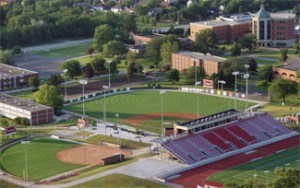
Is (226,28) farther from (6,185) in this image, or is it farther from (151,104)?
(6,185)

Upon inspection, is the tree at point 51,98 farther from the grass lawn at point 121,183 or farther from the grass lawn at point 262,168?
the grass lawn at point 262,168

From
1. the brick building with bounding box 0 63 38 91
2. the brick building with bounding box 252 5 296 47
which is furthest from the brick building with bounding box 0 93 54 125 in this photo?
the brick building with bounding box 252 5 296 47

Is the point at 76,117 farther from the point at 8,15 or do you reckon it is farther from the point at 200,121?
the point at 8,15

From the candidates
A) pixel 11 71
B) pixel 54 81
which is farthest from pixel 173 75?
pixel 11 71

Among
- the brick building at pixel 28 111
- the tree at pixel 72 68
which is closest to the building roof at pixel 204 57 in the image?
the tree at pixel 72 68

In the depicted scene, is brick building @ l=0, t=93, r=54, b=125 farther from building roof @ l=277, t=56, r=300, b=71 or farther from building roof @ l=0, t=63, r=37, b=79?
building roof @ l=277, t=56, r=300, b=71

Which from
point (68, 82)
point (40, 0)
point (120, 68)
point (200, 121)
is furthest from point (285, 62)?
point (40, 0)
